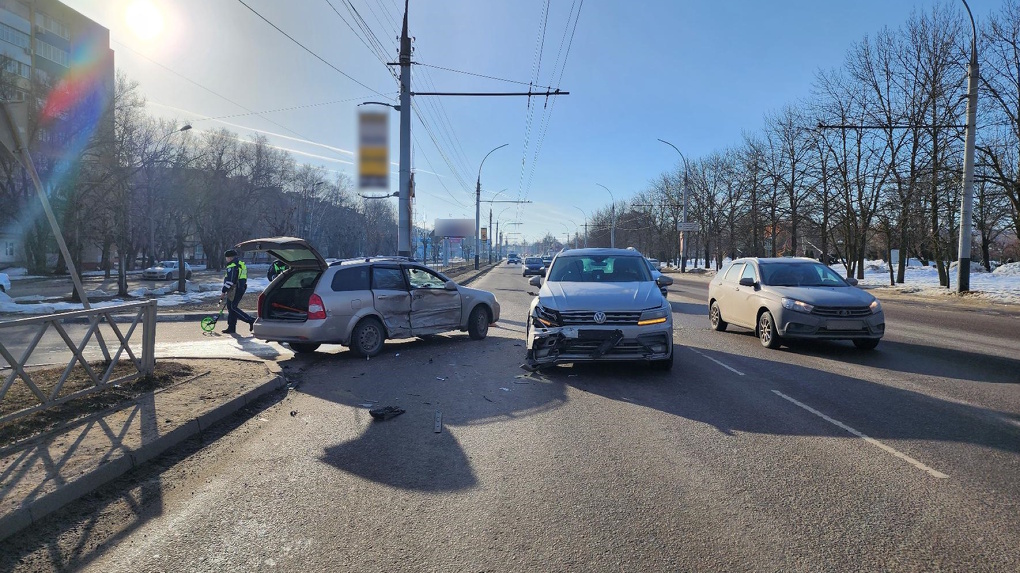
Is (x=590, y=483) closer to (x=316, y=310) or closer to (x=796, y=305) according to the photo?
(x=316, y=310)

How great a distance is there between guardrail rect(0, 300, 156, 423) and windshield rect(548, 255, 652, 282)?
5466mm

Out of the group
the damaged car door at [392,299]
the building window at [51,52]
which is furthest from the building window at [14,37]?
the damaged car door at [392,299]

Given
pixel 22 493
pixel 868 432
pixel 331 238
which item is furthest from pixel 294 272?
pixel 331 238

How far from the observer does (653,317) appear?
7.72 metres

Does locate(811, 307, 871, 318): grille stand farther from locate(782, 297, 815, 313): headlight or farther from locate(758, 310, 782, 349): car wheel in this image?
locate(758, 310, 782, 349): car wheel

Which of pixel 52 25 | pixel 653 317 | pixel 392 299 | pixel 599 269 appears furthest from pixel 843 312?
pixel 52 25

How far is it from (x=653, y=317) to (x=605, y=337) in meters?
0.70

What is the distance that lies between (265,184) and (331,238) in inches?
1130

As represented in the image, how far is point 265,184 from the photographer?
60.5 metres

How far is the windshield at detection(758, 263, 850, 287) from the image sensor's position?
34.2 ft

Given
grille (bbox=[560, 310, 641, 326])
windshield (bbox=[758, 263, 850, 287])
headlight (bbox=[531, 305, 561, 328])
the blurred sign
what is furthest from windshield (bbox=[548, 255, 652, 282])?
the blurred sign

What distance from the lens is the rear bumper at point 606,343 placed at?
7.55 m

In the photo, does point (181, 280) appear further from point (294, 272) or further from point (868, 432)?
point (868, 432)

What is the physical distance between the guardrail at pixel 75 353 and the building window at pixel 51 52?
205 feet
